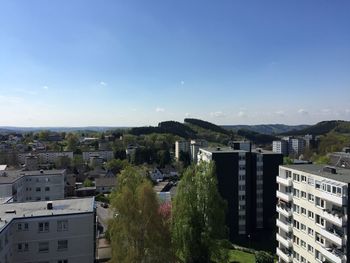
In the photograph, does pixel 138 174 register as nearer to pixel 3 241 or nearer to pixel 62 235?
pixel 62 235

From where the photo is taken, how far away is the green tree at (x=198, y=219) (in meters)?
36.2

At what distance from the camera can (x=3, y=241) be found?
94.4 feet

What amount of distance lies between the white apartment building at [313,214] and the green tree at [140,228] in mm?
15138

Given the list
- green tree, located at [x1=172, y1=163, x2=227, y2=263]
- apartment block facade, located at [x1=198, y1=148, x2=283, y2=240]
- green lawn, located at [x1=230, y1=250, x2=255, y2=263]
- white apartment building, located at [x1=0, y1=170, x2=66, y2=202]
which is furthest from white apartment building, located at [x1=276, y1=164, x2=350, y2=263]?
white apartment building, located at [x1=0, y1=170, x2=66, y2=202]

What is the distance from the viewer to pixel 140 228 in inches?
1172

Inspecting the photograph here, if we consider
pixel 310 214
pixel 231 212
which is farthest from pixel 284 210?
pixel 231 212

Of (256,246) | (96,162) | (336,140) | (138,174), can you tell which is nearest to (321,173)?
(138,174)

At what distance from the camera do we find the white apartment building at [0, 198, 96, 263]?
106 ft

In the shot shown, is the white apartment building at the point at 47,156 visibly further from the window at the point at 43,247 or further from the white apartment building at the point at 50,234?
the window at the point at 43,247

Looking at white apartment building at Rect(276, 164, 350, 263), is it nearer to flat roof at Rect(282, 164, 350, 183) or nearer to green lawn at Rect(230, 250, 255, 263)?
flat roof at Rect(282, 164, 350, 183)

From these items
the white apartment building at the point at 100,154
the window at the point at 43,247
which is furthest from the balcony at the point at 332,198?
the white apartment building at the point at 100,154

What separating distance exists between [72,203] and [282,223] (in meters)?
24.4

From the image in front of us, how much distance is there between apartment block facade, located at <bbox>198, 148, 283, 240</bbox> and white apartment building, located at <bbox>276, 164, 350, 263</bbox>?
17600 mm

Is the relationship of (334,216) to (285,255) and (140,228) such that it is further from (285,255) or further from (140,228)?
(140,228)
